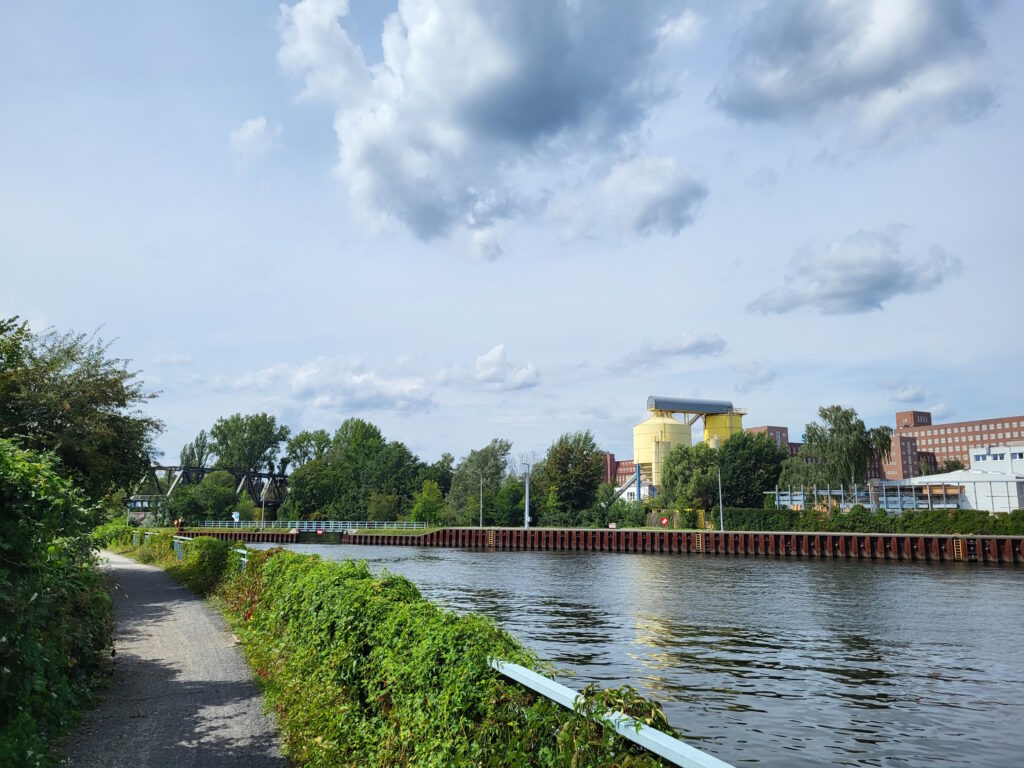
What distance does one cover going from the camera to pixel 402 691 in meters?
6.18

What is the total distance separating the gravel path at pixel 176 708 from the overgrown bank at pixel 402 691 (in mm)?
335

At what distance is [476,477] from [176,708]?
103 m

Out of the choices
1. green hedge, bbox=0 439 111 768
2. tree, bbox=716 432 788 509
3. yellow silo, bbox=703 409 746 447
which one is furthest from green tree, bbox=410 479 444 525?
green hedge, bbox=0 439 111 768

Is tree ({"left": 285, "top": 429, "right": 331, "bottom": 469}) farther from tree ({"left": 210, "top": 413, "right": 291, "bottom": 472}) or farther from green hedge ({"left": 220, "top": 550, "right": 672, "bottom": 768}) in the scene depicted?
green hedge ({"left": 220, "top": 550, "right": 672, "bottom": 768})

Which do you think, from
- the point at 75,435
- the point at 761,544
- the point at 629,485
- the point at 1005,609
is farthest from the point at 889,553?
the point at 629,485

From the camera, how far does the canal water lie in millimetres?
12172

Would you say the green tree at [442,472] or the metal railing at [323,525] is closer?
the metal railing at [323,525]

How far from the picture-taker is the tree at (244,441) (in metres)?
154

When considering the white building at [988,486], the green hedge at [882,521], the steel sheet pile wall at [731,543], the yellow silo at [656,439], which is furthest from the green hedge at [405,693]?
the yellow silo at [656,439]

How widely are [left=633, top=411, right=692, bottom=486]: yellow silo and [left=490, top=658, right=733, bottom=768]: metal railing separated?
102465 mm

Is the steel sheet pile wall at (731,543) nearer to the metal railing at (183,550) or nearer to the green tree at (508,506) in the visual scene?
the green tree at (508,506)

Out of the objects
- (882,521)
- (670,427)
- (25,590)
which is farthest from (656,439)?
(25,590)

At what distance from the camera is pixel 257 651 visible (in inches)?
455

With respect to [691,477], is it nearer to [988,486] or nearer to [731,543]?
[731,543]
